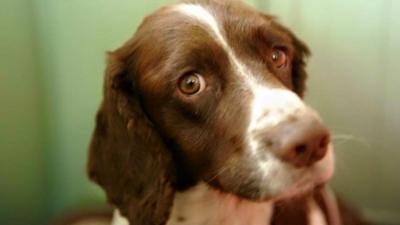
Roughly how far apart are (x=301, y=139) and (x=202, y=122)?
12.3 inches

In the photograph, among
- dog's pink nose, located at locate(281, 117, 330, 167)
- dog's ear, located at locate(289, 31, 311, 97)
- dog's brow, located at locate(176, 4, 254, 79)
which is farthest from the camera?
dog's ear, located at locate(289, 31, 311, 97)

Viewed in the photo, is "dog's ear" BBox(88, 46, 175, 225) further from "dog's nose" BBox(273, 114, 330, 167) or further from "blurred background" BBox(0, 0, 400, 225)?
"blurred background" BBox(0, 0, 400, 225)

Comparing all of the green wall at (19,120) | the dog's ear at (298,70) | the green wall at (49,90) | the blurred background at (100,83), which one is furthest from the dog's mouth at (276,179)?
the green wall at (19,120)

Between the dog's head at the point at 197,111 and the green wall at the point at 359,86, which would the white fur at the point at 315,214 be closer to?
the green wall at the point at 359,86

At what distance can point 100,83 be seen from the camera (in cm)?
238

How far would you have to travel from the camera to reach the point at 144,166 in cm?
155

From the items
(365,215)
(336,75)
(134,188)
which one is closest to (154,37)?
(134,188)

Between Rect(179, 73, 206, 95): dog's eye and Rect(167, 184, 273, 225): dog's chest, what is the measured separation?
31 centimetres

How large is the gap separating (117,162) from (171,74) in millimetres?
291

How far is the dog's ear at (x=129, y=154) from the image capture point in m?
1.54

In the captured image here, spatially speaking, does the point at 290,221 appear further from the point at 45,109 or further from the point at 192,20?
the point at 45,109

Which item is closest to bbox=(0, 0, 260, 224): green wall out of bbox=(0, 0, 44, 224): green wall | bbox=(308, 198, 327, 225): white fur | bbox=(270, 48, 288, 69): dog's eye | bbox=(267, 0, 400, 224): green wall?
bbox=(0, 0, 44, 224): green wall

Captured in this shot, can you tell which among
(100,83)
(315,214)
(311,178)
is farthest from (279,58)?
(100,83)

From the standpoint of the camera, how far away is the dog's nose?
1.26m
